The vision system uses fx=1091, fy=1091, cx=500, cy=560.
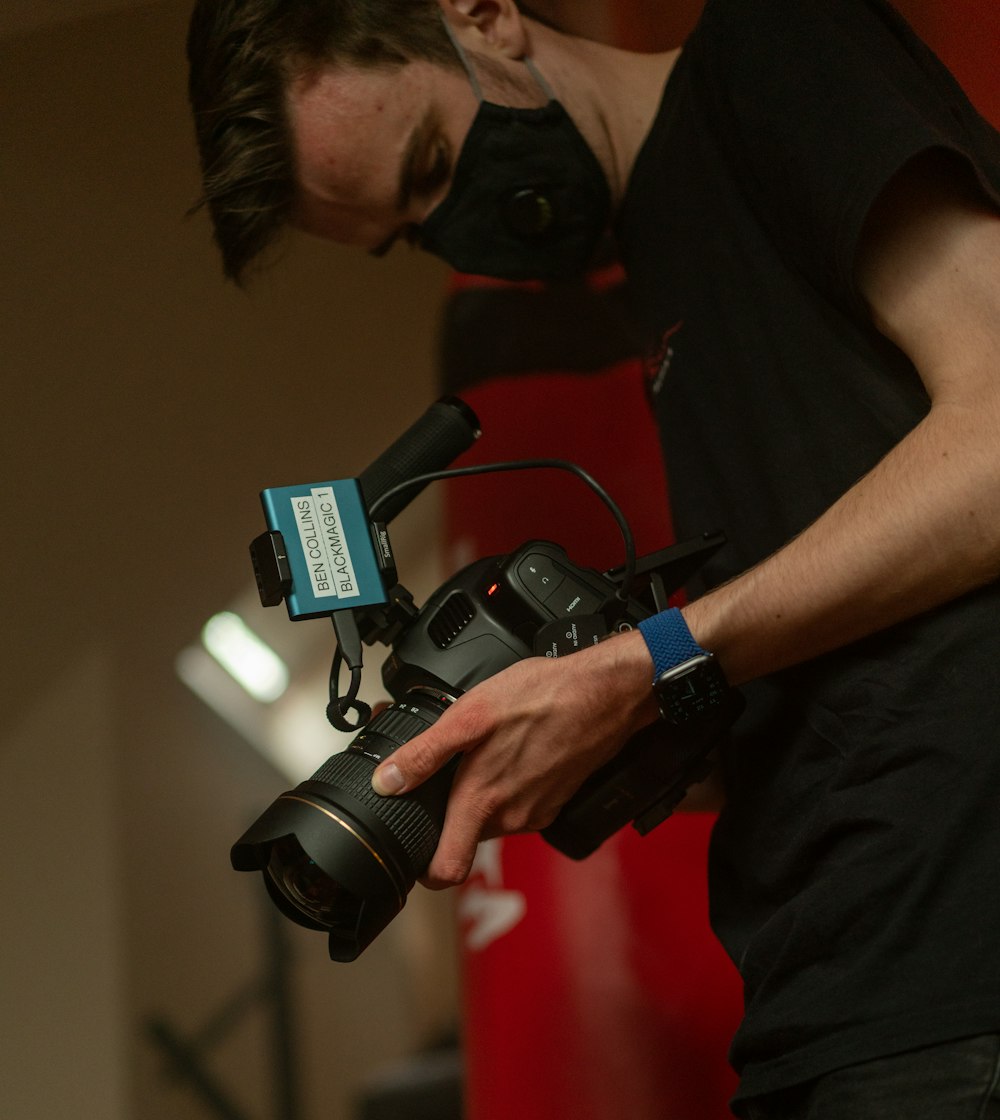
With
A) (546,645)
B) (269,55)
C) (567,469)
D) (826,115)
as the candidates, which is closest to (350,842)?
(546,645)

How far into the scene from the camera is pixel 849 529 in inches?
24.4

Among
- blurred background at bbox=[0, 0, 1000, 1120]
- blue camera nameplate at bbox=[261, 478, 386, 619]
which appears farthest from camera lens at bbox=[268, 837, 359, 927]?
blurred background at bbox=[0, 0, 1000, 1120]

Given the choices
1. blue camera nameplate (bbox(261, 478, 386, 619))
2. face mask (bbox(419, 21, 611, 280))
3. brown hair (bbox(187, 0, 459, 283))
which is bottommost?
blue camera nameplate (bbox(261, 478, 386, 619))

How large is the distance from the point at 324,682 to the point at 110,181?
620 millimetres

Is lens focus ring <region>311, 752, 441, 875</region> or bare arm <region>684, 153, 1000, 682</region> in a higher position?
bare arm <region>684, 153, 1000, 682</region>

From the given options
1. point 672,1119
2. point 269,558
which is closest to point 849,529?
point 269,558

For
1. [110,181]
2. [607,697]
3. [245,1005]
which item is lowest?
[245,1005]

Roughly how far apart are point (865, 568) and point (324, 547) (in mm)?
333

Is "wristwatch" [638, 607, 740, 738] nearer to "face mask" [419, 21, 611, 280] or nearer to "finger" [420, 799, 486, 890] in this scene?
"finger" [420, 799, 486, 890]

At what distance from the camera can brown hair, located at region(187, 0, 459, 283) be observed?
0.87 meters

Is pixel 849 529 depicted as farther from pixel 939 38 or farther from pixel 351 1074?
pixel 351 1074

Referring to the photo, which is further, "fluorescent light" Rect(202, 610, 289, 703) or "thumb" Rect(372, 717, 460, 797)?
"fluorescent light" Rect(202, 610, 289, 703)

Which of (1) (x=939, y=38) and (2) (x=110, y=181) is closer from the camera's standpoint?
(1) (x=939, y=38)

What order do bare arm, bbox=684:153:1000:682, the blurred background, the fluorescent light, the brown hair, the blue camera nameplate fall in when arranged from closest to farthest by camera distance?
bare arm, bbox=684:153:1000:682 → the blue camera nameplate → the brown hair → the blurred background → the fluorescent light
